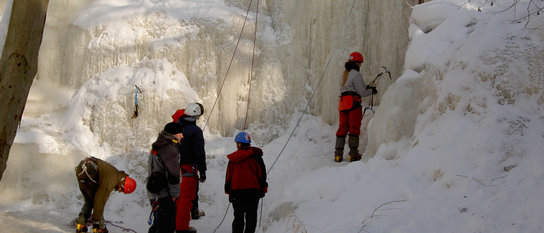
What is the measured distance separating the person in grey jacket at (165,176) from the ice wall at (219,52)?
3.64 meters

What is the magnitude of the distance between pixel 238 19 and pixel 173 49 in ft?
4.66

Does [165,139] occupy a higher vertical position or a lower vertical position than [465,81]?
lower

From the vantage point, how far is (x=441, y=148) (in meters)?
6.50

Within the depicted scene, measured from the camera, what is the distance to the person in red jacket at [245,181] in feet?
20.6

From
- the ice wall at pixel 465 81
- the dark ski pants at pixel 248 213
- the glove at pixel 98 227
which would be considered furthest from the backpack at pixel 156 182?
the ice wall at pixel 465 81

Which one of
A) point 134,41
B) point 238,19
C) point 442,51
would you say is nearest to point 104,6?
point 134,41

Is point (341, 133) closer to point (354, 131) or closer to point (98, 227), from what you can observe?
point (354, 131)

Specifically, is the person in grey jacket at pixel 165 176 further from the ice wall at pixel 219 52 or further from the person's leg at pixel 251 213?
the ice wall at pixel 219 52

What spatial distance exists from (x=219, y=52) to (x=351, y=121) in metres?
3.24

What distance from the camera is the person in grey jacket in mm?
6387

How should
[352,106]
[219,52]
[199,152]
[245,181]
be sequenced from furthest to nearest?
[219,52]
[352,106]
[199,152]
[245,181]

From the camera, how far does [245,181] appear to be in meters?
6.29

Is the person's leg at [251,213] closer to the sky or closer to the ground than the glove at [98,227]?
closer to the sky

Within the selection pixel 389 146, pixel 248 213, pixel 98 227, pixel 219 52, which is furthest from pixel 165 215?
pixel 219 52
